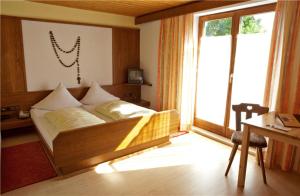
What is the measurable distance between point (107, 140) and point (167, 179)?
2.98ft

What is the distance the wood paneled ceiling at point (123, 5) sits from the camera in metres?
3.54

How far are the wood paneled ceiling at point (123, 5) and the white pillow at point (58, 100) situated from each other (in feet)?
5.00

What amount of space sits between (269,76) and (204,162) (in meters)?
1.46

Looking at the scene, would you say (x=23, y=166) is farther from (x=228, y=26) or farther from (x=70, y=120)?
(x=228, y=26)

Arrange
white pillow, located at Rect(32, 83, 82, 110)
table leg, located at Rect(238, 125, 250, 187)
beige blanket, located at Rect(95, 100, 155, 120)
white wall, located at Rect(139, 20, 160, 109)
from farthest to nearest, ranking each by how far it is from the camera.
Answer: white wall, located at Rect(139, 20, 160, 109), white pillow, located at Rect(32, 83, 82, 110), beige blanket, located at Rect(95, 100, 155, 120), table leg, located at Rect(238, 125, 250, 187)

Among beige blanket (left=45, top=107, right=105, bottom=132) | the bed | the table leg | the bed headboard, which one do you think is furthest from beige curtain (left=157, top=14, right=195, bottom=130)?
the table leg

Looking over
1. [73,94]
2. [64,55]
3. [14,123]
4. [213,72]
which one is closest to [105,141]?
[14,123]

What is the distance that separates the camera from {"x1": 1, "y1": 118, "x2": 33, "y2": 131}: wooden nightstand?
3.36 meters

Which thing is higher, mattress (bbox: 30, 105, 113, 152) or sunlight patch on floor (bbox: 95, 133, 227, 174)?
mattress (bbox: 30, 105, 113, 152)

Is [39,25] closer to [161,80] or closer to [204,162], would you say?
[161,80]

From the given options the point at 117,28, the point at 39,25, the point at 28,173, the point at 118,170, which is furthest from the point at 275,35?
the point at 39,25

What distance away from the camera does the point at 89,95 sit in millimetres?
4273

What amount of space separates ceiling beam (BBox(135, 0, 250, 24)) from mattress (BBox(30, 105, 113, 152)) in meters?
2.23

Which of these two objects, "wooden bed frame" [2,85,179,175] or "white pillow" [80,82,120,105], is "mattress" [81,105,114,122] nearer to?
"white pillow" [80,82,120,105]
